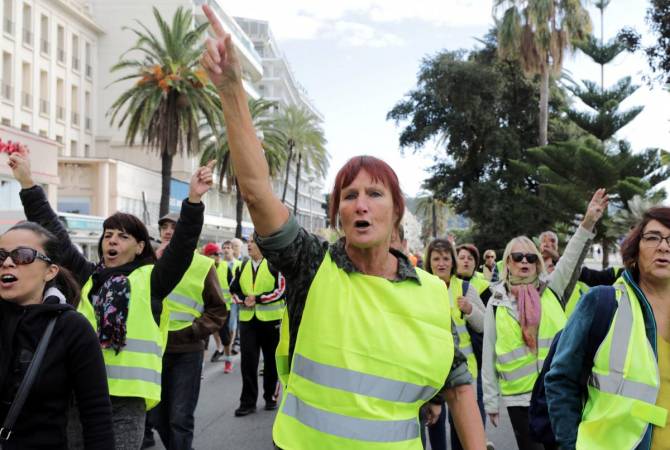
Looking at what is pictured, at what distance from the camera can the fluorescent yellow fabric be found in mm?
2980

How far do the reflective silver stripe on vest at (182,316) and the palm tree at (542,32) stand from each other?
29.4m

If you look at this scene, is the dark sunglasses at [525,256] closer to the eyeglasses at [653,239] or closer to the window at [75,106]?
the eyeglasses at [653,239]

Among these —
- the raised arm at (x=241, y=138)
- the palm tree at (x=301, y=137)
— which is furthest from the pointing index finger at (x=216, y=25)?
the palm tree at (x=301, y=137)

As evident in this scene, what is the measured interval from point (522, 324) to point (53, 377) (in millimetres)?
3193

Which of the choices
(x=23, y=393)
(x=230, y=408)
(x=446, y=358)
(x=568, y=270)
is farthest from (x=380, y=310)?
(x=230, y=408)

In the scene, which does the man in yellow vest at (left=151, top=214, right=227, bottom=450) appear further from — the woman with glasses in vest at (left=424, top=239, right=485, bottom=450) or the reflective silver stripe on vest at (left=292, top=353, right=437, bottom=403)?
the reflective silver stripe on vest at (left=292, top=353, right=437, bottom=403)

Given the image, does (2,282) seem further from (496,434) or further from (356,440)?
(496,434)

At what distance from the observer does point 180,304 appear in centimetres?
646

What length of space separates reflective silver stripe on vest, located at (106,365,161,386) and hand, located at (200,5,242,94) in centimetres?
232

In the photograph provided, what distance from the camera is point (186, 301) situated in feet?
21.3

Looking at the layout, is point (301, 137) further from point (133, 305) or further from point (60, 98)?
point (133, 305)

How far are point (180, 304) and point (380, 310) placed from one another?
13.9ft

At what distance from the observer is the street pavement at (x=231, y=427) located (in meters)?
7.49

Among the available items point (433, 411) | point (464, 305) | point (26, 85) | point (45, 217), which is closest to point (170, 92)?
point (26, 85)
